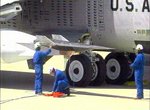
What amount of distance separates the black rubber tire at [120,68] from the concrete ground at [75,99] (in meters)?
0.69

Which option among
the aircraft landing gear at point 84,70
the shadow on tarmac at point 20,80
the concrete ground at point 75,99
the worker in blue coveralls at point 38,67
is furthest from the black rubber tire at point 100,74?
the worker in blue coveralls at point 38,67

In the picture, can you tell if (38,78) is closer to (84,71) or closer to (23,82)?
(84,71)

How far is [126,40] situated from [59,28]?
8.44ft

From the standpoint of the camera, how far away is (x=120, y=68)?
2084 cm

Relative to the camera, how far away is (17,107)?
1406 cm

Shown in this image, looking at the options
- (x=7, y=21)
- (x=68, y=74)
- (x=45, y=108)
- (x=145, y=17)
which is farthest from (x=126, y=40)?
(x=45, y=108)

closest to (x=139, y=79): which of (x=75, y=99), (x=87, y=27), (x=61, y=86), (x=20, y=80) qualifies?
(x=75, y=99)

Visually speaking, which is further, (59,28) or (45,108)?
(59,28)

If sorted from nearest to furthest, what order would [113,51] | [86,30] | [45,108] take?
[45,108], [86,30], [113,51]

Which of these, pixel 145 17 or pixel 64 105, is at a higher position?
pixel 145 17

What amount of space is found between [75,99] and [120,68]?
5.48 metres

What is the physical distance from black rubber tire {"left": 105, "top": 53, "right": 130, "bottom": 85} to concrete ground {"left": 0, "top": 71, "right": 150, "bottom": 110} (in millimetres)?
688

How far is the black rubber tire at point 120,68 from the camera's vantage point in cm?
2066

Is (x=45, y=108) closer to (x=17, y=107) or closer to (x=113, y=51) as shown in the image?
(x=17, y=107)
